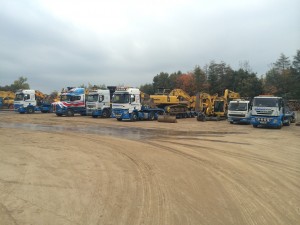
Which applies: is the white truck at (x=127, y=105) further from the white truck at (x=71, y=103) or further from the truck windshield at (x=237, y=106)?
the truck windshield at (x=237, y=106)

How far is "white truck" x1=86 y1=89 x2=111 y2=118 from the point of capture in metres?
31.9

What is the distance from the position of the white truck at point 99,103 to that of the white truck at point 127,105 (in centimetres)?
407

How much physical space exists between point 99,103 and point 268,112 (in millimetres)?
17137

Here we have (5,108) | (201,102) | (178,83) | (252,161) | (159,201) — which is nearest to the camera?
(159,201)

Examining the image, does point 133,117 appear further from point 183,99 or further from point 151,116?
point 183,99

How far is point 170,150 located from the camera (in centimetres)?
1175

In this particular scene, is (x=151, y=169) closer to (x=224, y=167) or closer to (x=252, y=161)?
(x=224, y=167)

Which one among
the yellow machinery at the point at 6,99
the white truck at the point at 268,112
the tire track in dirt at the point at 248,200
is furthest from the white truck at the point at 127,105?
the yellow machinery at the point at 6,99

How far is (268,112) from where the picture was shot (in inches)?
867

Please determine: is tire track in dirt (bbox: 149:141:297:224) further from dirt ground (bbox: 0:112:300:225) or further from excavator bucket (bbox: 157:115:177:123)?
excavator bucket (bbox: 157:115:177:123)

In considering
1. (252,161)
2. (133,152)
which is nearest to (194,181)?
(252,161)

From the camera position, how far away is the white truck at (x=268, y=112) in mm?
21922

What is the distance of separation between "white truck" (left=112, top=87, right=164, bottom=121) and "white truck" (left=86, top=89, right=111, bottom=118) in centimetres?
407

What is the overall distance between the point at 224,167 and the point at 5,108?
47282 millimetres
